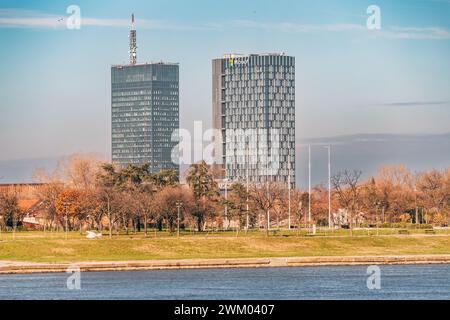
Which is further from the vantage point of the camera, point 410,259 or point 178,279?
point 410,259

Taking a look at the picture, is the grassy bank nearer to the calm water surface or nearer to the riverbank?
the riverbank

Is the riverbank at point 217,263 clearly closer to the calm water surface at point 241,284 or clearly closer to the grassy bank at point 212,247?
the calm water surface at point 241,284

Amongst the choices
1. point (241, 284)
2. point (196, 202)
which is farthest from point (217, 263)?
point (196, 202)

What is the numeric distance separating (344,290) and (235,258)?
22.1 metres

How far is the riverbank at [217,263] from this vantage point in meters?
71.9

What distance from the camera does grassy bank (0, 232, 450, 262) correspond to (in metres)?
80.4

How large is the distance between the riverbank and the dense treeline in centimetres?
1926

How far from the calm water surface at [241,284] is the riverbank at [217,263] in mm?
2572

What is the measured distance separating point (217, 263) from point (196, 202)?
38.0 meters

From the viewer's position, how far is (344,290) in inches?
2259

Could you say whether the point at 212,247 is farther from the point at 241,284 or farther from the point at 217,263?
the point at 241,284

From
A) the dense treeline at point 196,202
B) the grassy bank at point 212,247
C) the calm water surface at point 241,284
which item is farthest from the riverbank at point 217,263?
the dense treeline at point 196,202
